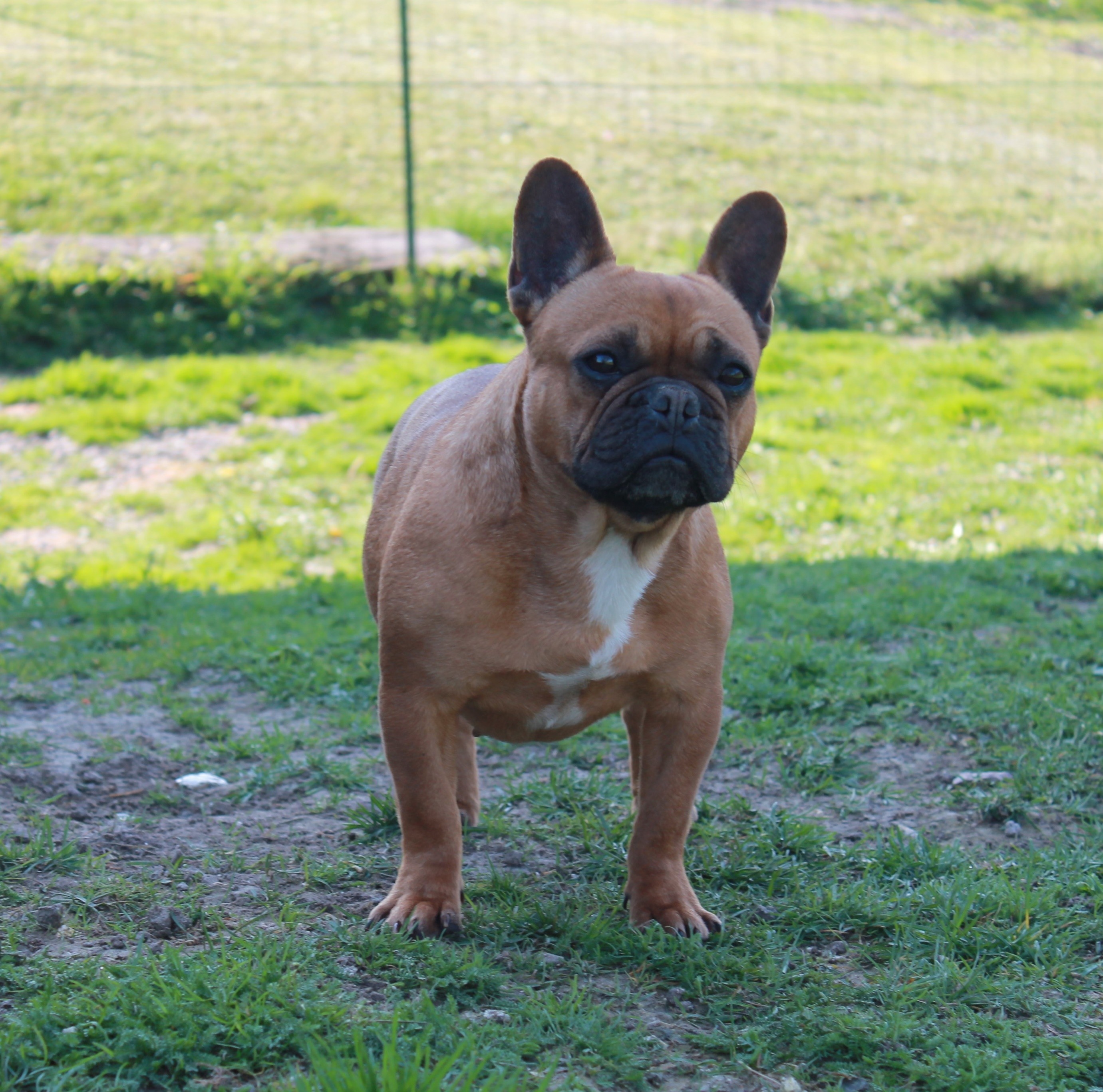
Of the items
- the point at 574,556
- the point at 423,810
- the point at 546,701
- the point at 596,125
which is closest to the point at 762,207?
the point at 574,556

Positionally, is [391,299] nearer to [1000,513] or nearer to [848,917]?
[1000,513]

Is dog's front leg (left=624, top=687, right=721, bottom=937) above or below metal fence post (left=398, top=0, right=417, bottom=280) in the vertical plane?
below

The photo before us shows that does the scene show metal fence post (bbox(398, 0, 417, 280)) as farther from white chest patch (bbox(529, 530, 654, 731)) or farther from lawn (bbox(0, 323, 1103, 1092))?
white chest patch (bbox(529, 530, 654, 731))

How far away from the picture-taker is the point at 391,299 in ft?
36.1

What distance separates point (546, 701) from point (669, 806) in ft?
1.55

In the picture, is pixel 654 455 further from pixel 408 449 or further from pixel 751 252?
pixel 408 449

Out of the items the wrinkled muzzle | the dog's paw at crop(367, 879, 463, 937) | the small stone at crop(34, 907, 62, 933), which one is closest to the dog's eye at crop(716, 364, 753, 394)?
the wrinkled muzzle

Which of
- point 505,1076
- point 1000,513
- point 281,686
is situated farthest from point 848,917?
point 1000,513

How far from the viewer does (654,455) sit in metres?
3.10

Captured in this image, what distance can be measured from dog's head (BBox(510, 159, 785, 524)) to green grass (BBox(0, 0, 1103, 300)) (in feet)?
27.4

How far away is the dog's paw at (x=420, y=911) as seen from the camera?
10.6 ft

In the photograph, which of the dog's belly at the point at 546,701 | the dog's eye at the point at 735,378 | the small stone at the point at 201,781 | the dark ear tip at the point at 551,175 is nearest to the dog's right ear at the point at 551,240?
the dark ear tip at the point at 551,175

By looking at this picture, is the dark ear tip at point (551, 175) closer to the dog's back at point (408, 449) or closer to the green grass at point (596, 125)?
the dog's back at point (408, 449)

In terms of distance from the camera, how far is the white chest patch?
130 inches
